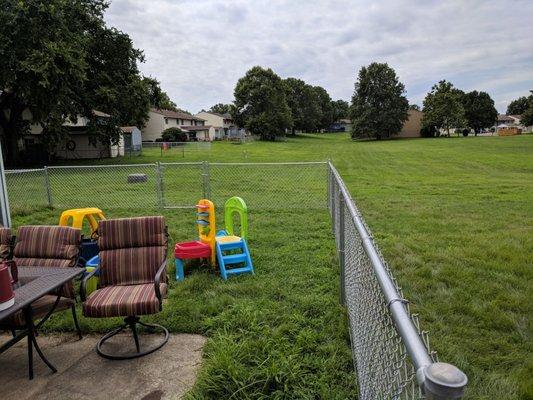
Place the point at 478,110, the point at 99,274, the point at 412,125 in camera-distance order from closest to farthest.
Answer: the point at 99,274, the point at 412,125, the point at 478,110

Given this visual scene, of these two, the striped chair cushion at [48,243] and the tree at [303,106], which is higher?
the tree at [303,106]

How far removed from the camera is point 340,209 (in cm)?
436

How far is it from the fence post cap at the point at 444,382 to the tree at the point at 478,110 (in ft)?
274

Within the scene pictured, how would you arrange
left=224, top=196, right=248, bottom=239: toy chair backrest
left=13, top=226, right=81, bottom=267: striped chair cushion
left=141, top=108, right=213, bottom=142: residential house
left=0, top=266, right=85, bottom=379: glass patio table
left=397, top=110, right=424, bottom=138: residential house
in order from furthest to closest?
left=397, top=110, right=424, bottom=138: residential house
left=141, top=108, right=213, bottom=142: residential house
left=224, top=196, right=248, bottom=239: toy chair backrest
left=13, top=226, right=81, bottom=267: striped chair cushion
left=0, top=266, right=85, bottom=379: glass patio table

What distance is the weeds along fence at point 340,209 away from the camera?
1279mm

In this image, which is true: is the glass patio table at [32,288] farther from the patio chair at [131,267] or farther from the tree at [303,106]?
the tree at [303,106]

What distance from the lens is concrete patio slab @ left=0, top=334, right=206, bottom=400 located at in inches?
131

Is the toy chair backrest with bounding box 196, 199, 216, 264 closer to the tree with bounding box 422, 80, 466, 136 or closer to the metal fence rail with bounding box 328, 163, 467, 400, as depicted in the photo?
the metal fence rail with bounding box 328, 163, 467, 400

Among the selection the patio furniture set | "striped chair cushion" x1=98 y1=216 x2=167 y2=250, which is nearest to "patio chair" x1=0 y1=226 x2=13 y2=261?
the patio furniture set

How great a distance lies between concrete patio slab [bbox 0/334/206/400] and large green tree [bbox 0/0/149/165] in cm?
1772

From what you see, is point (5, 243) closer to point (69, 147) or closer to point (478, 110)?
point (69, 147)

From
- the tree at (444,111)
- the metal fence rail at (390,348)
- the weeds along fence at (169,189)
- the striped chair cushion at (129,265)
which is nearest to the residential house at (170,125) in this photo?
the tree at (444,111)

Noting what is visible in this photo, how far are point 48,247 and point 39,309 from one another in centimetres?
78

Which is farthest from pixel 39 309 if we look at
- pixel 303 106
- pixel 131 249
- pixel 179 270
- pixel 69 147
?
pixel 303 106
